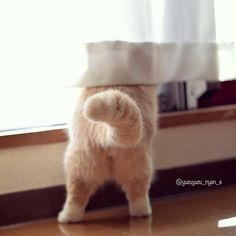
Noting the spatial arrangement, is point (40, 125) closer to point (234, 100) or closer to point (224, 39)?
point (224, 39)

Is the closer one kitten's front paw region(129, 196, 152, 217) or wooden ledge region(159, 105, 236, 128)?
kitten's front paw region(129, 196, 152, 217)

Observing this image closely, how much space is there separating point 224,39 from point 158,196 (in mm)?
515

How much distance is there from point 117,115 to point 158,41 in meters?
0.36

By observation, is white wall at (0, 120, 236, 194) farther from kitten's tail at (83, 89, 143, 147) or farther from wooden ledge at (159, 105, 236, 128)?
kitten's tail at (83, 89, 143, 147)

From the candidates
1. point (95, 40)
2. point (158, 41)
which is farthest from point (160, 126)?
point (95, 40)

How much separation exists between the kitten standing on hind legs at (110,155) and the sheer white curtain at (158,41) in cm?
5

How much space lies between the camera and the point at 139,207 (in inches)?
57.7

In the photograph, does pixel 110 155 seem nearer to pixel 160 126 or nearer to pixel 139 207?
pixel 139 207

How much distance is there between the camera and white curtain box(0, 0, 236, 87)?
54.6 inches

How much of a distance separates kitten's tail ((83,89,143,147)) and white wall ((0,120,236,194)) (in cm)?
29

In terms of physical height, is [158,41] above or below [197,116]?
above

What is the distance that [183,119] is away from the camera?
5.64ft

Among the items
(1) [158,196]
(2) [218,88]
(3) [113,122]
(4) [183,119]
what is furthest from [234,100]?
(3) [113,122]

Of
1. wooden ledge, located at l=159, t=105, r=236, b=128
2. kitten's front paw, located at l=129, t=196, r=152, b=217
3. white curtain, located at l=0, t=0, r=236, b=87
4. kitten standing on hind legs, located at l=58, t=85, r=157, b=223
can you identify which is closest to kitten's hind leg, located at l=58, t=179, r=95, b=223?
kitten standing on hind legs, located at l=58, t=85, r=157, b=223
